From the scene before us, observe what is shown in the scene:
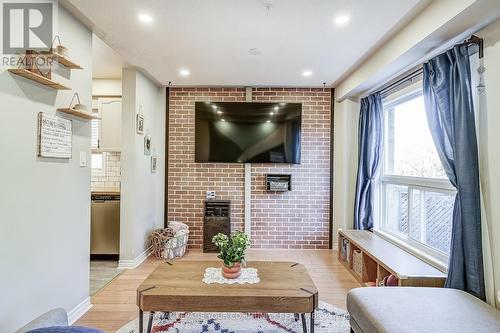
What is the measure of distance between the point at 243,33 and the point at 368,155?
7.40ft

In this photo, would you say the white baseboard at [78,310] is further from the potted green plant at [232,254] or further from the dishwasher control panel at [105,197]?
the dishwasher control panel at [105,197]

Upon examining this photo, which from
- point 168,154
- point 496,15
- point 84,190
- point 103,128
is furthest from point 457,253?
point 103,128

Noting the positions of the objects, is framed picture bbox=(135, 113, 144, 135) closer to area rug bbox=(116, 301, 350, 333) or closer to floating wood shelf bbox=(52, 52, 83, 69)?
floating wood shelf bbox=(52, 52, 83, 69)

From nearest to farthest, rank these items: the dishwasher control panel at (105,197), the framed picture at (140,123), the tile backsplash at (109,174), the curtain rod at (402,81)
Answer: the curtain rod at (402,81) < the framed picture at (140,123) < the dishwasher control panel at (105,197) < the tile backsplash at (109,174)

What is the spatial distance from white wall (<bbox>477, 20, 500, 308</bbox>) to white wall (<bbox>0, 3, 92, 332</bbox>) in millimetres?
3045

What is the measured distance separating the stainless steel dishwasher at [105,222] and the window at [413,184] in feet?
11.5

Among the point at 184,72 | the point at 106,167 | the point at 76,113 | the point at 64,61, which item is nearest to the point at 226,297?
the point at 76,113

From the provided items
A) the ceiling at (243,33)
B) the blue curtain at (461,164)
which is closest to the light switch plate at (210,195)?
the ceiling at (243,33)

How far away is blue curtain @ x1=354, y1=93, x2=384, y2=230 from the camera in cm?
362

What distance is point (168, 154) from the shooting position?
4.54 m

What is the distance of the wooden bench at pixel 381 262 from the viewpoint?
2.29 metres

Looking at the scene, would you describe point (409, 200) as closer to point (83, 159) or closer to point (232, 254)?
point (232, 254)

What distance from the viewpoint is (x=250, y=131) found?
4.39 metres

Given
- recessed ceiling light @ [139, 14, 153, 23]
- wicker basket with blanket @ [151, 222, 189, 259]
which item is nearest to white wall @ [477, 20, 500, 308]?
recessed ceiling light @ [139, 14, 153, 23]
